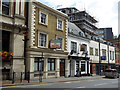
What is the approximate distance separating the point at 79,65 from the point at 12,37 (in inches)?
671

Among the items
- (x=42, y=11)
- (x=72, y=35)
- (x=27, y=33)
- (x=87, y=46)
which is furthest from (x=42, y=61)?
(x=87, y=46)

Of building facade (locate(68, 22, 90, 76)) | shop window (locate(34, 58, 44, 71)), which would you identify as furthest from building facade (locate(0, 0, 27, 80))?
building facade (locate(68, 22, 90, 76))

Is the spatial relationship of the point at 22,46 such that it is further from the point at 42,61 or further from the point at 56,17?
the point at 56,17

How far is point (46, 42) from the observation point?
2642 centimetres

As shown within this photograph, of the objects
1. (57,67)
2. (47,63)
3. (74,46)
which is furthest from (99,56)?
(47,63)

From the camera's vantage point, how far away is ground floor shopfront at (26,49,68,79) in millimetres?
23719

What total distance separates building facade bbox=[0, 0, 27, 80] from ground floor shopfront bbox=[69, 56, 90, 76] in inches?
462

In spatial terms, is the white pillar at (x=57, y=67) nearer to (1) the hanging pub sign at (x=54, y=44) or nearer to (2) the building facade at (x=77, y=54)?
(1) the hanging pub sign at (x=54, y=44)

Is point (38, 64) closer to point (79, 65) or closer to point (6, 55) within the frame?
point (6, 55)

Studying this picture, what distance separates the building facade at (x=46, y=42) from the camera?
24.1 m

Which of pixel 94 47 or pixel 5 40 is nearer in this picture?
pixel 5 40

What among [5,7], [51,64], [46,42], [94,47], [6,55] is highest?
[5,7]

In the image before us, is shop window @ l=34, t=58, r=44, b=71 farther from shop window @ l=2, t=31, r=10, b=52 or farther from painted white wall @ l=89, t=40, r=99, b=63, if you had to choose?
painted white wall @ l=89, t=40, r=99, b=63

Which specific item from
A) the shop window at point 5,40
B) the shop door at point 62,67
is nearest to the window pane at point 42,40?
the shop window at point 5,40
